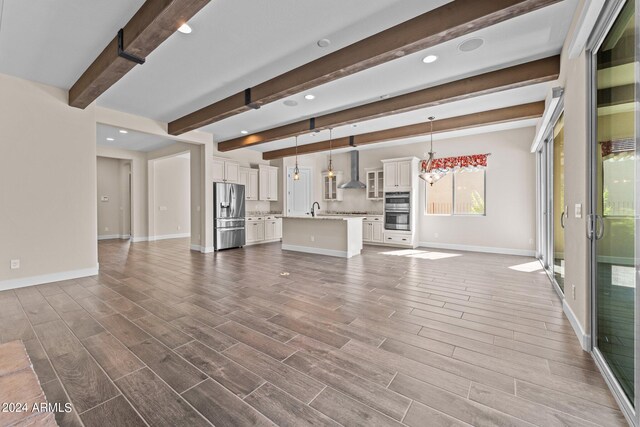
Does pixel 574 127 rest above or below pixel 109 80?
below

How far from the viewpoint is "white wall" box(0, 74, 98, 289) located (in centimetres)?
394

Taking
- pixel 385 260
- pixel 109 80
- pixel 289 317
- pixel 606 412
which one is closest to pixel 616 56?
pixel 606 412

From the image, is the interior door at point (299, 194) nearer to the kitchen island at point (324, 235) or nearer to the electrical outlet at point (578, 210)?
the kitchen island at point (324, 235)

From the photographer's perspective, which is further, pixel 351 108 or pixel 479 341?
pixel 351 108

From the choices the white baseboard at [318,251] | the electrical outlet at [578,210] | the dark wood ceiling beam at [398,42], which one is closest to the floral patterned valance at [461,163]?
the white baseboard at [318,251]

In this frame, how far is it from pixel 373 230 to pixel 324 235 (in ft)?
7.04

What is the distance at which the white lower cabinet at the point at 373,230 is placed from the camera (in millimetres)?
8055

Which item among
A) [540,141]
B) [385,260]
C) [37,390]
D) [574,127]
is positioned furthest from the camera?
[385,260]

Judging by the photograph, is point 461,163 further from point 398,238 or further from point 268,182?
point 268,182

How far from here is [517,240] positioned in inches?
255

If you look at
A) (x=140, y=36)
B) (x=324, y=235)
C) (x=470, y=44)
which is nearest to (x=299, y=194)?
(x=324, y=235)

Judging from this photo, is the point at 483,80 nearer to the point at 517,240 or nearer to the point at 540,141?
the point at 540,141

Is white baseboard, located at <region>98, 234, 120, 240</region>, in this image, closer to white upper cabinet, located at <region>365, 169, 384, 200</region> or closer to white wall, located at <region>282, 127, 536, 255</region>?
white upper cabinet, located at <region>365, 169, 384, 200</region>

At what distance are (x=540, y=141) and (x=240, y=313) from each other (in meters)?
6.04
